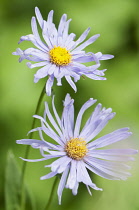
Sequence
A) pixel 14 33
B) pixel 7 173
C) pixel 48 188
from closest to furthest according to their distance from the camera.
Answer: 1. pixel 7 173
2. pixel 48 188
3. pixel 14 33

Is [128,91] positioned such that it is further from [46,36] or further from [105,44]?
[46,36]

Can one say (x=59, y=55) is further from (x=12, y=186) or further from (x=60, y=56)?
(x=12, y=186)

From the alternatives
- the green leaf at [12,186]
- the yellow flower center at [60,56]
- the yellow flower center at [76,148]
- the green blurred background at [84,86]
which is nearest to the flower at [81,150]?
the yellow flower center at [76,148]

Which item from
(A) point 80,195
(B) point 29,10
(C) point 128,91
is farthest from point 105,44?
(A) point 80,195

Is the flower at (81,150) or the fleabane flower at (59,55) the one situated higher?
the fleabane flower at (59,55)

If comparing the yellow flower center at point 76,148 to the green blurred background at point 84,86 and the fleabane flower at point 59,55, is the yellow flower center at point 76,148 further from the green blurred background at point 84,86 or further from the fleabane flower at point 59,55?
the green blurred background at point 84,86

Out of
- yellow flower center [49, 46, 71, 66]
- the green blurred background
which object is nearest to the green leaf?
the green blurred background
